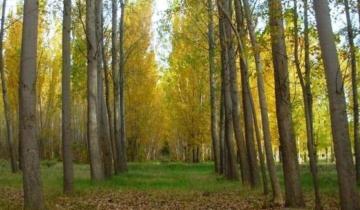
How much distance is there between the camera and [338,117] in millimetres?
7438

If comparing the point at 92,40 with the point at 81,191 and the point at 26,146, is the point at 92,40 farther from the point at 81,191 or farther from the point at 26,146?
the point at 26,146

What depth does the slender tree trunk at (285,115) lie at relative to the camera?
10.2 metres

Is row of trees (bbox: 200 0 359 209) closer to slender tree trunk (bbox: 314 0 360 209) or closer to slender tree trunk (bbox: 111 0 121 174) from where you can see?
slender tree trunk (bbox: 314 0 360 209)

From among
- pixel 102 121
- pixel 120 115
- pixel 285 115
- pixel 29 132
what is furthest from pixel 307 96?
pixel 120 115

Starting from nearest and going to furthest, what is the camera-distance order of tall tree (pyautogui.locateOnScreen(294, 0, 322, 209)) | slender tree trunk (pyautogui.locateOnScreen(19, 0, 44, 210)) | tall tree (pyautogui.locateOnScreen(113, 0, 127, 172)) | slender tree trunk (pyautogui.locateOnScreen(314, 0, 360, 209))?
slender tree trunk (pyautogui.locateOnScreen(314, 0, 360, 209)) → slender tree trunk (pyautogui.locateOnScreen(19, 0, 44, 210)) → tall tree (pyautogui.locateOnScreen(294, 0, 322, 209)) → tall tree (pyautogui.locateOnScreen(113, 0, 127, 172))

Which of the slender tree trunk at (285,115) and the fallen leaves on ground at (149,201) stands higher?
the slender tree trunk at (285,115)

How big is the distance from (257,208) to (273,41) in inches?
133

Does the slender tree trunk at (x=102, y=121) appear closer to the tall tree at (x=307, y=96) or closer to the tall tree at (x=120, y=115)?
the tall tree at (x=120, y=115)

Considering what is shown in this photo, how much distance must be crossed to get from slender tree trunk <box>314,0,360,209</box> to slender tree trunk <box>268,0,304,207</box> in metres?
2.53

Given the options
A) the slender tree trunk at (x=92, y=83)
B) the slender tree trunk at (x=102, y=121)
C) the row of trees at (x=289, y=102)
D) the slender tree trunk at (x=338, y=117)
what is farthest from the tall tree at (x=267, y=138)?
the slender tree trunk at (x=102, y=121)

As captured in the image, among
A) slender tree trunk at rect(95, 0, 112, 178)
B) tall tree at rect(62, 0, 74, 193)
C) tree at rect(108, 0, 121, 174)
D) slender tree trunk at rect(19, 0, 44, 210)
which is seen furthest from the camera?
tree at rect(108, 0, 121, 174)

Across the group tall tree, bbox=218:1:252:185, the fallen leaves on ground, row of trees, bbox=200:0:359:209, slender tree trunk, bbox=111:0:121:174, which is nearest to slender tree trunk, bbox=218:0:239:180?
row of trees, bbox=200:0:359:209

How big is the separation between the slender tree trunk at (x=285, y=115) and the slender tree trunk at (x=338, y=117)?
2.53 meters

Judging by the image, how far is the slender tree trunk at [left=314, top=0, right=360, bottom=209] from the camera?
739 centimetres
